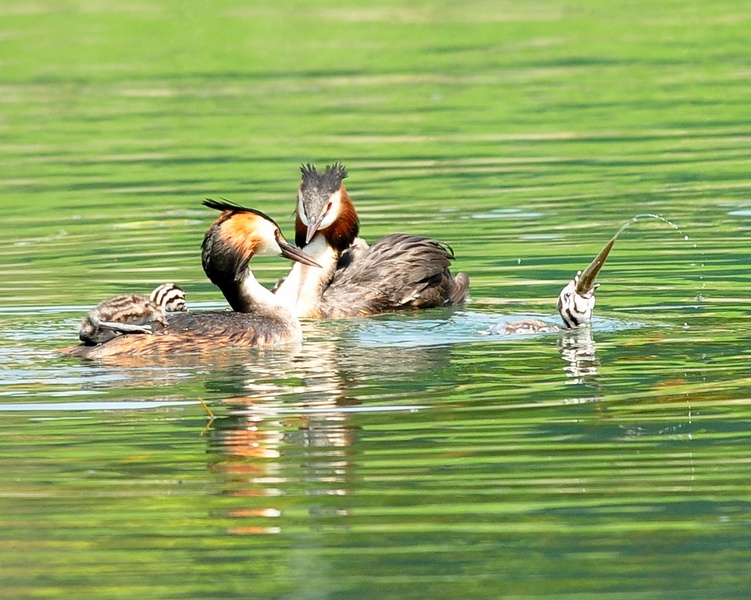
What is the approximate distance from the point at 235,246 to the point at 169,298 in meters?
0.60

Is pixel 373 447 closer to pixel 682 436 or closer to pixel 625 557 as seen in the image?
pixel 682 436

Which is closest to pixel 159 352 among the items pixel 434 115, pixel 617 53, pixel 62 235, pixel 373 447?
pixel 373 447

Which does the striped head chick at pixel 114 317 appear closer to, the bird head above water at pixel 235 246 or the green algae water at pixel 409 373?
the green algae water at pixel 409 373

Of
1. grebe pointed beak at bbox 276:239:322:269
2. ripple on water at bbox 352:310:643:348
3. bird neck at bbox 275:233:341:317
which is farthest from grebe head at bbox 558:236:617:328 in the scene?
bird neck at bbox 275:233:341:317

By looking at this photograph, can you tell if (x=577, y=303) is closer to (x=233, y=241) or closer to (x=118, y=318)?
(x=233, y=241)

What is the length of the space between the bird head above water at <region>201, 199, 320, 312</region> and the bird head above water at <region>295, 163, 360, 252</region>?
5.45ft

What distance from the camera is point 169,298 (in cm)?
1261

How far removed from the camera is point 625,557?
7.11m

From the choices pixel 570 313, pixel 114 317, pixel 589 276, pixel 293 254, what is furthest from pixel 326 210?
pixel 114 317

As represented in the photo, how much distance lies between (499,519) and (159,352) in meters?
4.31

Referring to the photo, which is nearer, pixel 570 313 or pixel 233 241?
pixel 570 313

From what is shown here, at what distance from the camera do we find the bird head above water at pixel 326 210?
14.4 metres

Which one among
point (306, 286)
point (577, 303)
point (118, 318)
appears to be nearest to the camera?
point (118, 318)

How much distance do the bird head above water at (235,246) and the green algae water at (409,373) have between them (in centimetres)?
60
